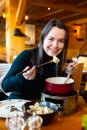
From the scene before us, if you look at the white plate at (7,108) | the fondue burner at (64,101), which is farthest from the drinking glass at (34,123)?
the fondue burner at (64,101)

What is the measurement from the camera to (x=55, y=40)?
139cm

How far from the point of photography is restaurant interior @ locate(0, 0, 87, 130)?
1.21 meters

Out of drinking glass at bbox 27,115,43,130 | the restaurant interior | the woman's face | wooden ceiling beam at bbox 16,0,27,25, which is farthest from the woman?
wooden ceiling beam at bbox 16,0,27,25

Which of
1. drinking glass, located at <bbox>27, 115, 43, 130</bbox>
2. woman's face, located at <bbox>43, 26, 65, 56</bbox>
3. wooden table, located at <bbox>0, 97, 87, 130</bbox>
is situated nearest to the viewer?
drinking glass, located at <bbox>27, 115, 43, 130</bbox>

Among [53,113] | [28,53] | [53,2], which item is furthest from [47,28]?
[53,2]

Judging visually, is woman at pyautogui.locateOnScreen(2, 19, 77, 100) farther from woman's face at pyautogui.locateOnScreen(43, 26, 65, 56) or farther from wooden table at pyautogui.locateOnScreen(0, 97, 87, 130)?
wooden table at pyautogui.locateOnScreen(0, 97, 87, 130)

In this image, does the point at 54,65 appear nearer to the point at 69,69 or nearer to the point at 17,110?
the point at 69,69

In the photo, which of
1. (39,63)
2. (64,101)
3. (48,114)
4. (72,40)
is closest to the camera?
(48,114)

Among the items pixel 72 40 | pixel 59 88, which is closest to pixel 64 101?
pixel 59 88

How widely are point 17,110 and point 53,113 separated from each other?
0.23m

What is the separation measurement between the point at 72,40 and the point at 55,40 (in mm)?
8881

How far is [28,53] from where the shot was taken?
1562 mm

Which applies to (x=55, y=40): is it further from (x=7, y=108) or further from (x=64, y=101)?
(x=7, y=108)

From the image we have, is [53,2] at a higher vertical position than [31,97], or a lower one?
higher
